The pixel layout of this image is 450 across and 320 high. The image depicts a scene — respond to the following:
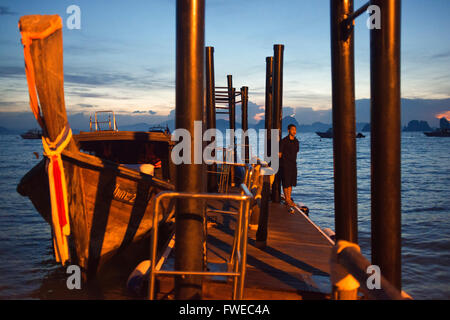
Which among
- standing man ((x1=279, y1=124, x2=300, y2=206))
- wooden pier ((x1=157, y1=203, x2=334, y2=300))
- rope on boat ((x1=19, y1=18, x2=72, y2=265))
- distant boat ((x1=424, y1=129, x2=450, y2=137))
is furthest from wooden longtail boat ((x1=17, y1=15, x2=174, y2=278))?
distant boat ((x1=424, y1=129, x2=450, y2=137))

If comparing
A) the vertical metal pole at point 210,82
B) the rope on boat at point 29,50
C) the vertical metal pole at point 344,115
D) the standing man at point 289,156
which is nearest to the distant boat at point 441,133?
the vertical metal pole at point 210,82

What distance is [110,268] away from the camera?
6.73 meters

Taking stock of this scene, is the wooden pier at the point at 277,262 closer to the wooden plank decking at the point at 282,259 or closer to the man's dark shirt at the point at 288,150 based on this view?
the wooden plank decking at the point at 282,259

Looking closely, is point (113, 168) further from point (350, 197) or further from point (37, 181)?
point (350, 197)

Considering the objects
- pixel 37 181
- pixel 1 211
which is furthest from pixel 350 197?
pixel 1 211

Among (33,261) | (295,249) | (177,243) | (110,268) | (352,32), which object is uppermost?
(352,32)

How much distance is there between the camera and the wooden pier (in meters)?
3.90

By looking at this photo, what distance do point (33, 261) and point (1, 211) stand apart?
32.5 feet

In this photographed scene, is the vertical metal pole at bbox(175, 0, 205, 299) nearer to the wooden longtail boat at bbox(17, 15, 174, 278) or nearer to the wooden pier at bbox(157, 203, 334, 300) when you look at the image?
the wooden pier at bbox(157, 203, 334, 300)

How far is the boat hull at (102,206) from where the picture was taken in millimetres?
5766

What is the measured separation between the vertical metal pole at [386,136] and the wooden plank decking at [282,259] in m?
1.20

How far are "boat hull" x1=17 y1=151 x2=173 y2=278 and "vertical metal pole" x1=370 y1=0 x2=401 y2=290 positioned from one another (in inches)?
146

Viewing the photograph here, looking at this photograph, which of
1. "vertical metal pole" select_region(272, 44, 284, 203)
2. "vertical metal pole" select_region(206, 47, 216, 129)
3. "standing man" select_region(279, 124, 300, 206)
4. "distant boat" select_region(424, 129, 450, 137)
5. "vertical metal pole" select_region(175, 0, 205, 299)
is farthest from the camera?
"distant boat" select_region(424, 129, 450, 137)
